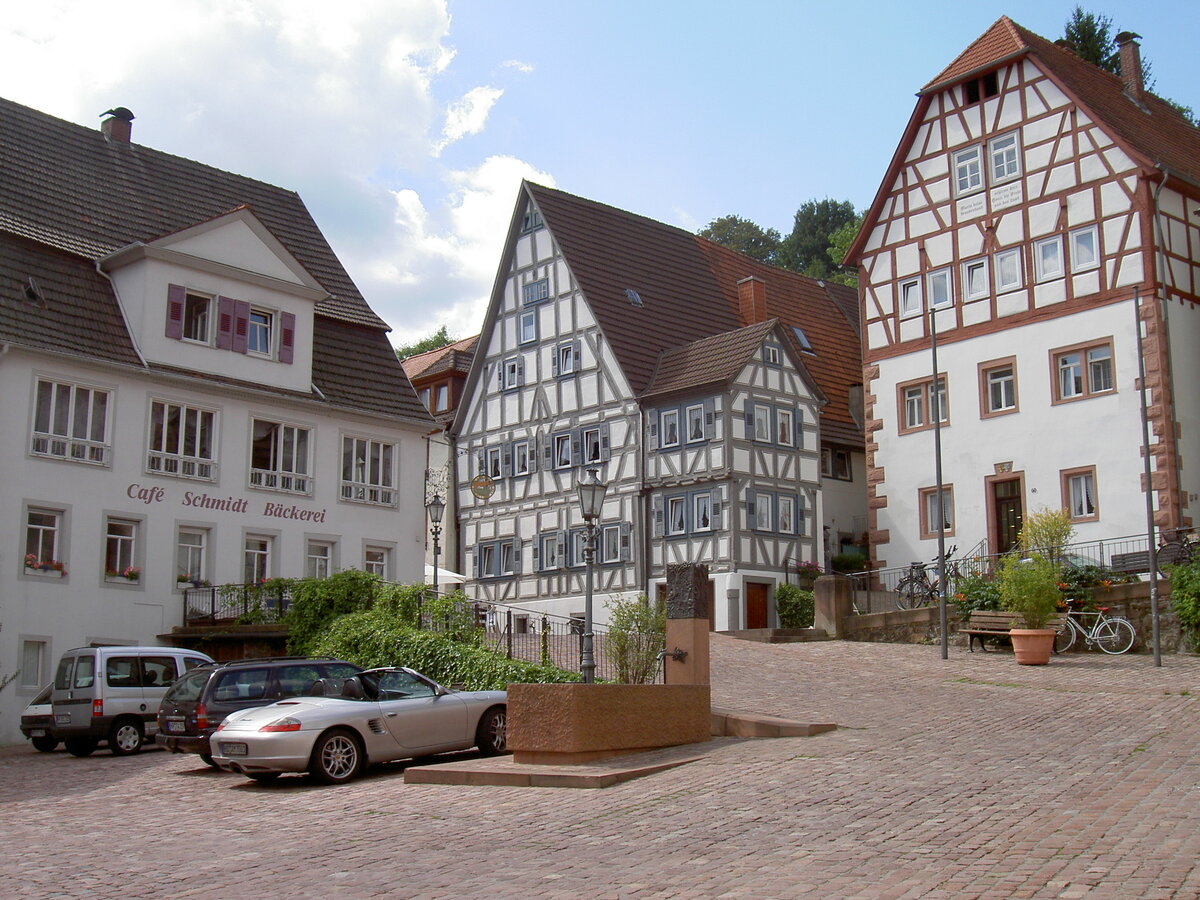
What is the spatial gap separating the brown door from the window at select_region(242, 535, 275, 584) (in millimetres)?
13778

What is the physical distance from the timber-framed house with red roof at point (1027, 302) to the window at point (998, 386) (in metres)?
0.05

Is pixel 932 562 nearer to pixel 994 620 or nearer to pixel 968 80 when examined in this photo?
pixel 994 620

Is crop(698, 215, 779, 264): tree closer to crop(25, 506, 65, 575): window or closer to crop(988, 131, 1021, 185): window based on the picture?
crop(988, 131, 1021, 185): window

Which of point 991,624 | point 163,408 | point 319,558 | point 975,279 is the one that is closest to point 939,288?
point 975,279

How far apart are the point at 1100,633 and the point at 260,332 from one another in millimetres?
20607

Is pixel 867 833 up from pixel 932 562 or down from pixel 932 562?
down

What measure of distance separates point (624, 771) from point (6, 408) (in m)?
19.0

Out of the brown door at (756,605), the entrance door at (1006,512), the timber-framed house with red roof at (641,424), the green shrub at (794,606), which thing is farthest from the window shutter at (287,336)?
the entrance door at (1006,512)

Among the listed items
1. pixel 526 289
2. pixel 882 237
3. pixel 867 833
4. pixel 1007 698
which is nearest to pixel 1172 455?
pixel 882 237

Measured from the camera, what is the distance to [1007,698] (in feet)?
65.8

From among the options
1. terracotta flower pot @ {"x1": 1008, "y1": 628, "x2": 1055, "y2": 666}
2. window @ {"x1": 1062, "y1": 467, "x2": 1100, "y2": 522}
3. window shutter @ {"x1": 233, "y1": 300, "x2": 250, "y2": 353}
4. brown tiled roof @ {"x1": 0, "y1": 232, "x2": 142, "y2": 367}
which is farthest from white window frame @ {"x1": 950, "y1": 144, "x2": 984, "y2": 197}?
brown tiled roof @ {"x1": 0, "y1": 232, "x2": 142, "y2": 367}

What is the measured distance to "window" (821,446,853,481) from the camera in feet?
149

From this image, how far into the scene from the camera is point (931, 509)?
3803 centimetres

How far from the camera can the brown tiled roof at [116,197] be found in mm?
31828
